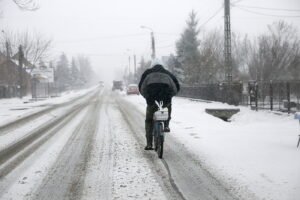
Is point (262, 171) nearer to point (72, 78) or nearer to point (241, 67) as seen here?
point (241, 67)

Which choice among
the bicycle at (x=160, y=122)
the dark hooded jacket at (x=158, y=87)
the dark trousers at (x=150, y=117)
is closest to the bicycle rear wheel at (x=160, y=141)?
the bicycle at (x=160, y=122)

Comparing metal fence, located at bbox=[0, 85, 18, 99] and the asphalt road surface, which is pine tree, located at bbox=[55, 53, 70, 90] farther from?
the asphalt road surface

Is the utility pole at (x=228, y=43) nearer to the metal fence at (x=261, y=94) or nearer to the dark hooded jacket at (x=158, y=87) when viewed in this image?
the metal fence at (x=261, y=94)

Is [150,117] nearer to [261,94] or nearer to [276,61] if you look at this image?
[261,94]

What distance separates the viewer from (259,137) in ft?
32.3

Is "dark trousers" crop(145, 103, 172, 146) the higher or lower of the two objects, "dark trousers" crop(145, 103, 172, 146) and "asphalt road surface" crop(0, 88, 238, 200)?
the higher

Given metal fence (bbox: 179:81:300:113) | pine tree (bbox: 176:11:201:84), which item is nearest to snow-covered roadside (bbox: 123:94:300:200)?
metal fence (bbox: 179:81:300:113)

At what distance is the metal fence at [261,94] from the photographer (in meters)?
15.8

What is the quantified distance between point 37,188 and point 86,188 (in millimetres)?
723

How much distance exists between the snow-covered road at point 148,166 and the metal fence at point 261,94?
17.5 ft

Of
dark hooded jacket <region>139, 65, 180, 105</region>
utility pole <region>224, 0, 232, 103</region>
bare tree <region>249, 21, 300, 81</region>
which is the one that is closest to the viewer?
dark hooded jacket <region>139, 65, 180, 105</region>

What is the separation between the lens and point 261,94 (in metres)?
18.7

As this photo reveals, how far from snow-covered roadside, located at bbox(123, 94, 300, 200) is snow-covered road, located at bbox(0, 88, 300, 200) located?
0.5 inches

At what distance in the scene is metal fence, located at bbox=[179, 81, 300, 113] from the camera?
1578 cm
